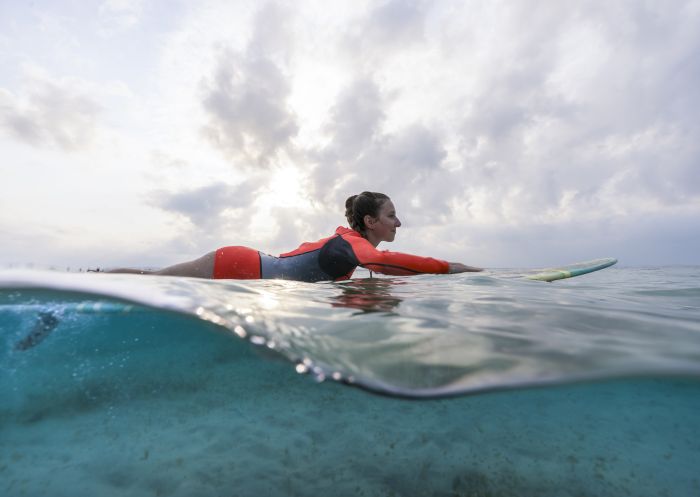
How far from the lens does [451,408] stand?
2475 millimetres

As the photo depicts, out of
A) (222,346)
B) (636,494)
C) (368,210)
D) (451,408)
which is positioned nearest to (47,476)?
(222,346)

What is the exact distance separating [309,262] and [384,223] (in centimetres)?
188

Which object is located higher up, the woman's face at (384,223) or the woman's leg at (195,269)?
the woman's face at (384,223)

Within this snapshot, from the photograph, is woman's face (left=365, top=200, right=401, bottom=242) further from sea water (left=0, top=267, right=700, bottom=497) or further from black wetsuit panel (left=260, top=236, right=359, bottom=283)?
sea water (left=0, top=267, right=700, bottom=497)

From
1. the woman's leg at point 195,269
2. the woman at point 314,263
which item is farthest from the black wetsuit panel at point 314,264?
the woman's leg at point 195,269

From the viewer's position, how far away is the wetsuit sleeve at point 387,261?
4.22 m

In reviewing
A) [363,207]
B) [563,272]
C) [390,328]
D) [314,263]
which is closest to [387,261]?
[314,263]

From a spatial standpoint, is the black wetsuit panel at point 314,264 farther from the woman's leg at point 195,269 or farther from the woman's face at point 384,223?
the woman's face at point 384,223

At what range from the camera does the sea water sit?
1716mm

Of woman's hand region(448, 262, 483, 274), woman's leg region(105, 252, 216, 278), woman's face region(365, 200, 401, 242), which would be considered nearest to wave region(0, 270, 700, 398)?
woman's leg region(105, 252, 216, 278)

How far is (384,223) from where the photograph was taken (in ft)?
19.9

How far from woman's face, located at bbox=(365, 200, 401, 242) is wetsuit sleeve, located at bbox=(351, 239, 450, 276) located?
5.18 feet

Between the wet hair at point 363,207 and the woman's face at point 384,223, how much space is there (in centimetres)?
7

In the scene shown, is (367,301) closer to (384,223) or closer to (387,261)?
(387,261)
